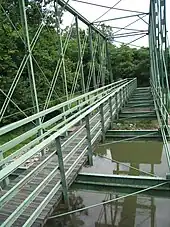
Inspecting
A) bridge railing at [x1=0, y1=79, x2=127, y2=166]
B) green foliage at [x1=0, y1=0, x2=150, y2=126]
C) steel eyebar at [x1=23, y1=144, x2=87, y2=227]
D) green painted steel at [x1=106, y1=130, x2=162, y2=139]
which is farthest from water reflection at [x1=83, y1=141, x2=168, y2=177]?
green foliage at [x1=0, y1=0, x2=150, y2=126]

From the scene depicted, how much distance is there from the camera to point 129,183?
2.97 metres

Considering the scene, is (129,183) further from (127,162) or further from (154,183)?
(127,162)

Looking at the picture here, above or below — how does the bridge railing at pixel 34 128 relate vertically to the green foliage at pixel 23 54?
below

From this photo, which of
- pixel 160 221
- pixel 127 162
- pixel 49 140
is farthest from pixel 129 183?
pixel 127 162

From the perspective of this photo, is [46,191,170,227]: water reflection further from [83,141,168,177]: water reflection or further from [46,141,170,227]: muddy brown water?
[83,141,168,177]: water reflection

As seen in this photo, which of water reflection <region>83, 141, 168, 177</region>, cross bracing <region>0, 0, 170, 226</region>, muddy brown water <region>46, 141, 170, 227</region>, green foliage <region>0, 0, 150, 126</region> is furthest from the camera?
green foliage <region>0, 0, 150, 126</region>

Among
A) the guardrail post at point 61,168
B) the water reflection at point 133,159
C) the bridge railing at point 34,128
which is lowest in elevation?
the water reflection at point 133,159

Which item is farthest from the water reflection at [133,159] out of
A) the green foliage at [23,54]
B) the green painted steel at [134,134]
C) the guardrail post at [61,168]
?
the green foliage at [23,54]

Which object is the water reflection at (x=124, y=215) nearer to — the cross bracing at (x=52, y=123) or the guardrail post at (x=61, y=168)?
the cross bracing at (x=52, y=123)

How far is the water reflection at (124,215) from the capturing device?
2.99 metres

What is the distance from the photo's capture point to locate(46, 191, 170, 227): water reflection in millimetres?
2994

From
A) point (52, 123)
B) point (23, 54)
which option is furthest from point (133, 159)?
point (23, 54)

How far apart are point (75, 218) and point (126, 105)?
18.8 feet

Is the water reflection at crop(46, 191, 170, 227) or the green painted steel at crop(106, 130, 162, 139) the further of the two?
the green painted steel at crop(106, 130, 162, 139)
